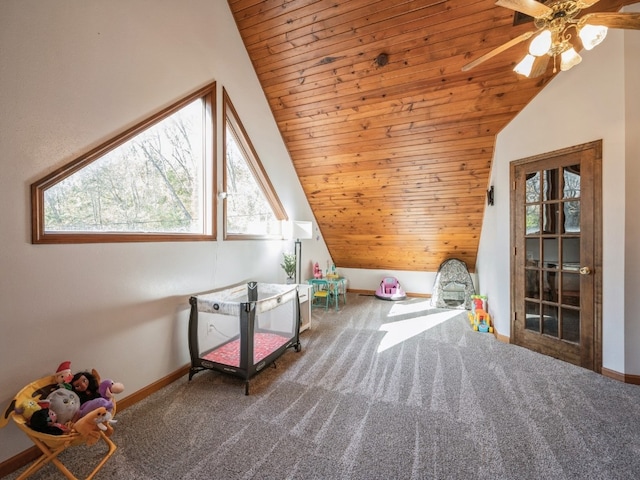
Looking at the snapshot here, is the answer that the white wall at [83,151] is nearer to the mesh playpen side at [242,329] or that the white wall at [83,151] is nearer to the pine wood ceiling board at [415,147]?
the mesh playpen side at [242,329]

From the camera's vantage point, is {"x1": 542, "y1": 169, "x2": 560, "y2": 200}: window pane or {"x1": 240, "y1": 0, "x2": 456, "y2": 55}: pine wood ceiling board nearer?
{"x1": 240, "y1": 0, "x2": 456, "y2": 55}: pine wood ceiling board

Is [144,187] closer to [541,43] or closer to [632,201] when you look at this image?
[541,43]

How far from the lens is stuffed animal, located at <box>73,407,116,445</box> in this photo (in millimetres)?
1388

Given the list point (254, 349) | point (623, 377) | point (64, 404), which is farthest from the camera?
point (254, 349)

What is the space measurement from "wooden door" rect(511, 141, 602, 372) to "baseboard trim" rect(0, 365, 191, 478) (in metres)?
3.49

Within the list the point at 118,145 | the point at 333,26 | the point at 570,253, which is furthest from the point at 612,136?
the point at 118,145

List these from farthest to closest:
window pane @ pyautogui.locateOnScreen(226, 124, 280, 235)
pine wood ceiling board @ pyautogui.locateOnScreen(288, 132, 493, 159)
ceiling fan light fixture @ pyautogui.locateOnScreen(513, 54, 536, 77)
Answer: pine wood ceiling board @ pyautogui.locateOnScreen(288, 132, 493, 159)
window pane @ pyautogui.locateOnScreen(226, 124, 280, 235)
ceiling fan light fixture @ pyautogui.locateOnScreen(513, 54, 536, 77)

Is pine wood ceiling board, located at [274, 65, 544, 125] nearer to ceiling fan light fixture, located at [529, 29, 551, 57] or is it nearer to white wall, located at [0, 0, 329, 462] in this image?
white wall, located at [0, 0, 329, 462]

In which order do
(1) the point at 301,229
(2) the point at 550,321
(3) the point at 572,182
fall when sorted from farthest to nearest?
(1) the point at 301,229
(2) the point at 550,321
(3) the point at 572,182

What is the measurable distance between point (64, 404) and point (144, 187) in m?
1.56

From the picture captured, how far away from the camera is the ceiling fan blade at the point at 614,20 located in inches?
58.6

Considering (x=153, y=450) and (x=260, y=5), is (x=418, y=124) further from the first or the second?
(x=153, y=450)

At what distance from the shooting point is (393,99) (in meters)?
3.17

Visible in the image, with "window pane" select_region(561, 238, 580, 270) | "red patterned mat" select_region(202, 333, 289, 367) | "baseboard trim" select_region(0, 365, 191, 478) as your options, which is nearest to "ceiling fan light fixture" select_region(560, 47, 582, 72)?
"window pane" select_region(561, 238, 580, 270)
